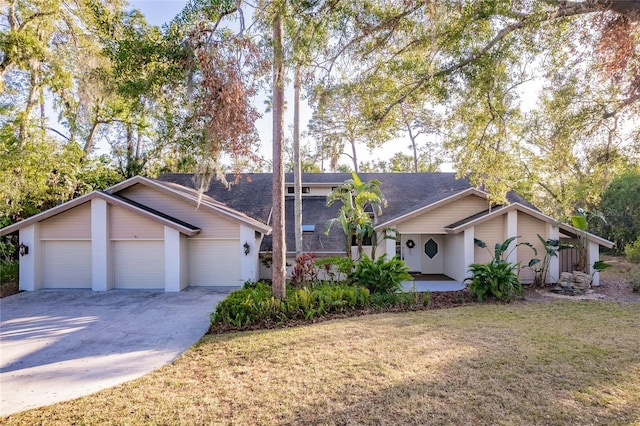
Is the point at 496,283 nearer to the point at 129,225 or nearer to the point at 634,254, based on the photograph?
the point at 634,254

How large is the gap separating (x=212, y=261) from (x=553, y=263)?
13271 mm

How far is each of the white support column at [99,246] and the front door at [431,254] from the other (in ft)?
43.9

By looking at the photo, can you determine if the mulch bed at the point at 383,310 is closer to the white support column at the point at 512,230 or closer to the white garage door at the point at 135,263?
the white support column at the point at 512,230

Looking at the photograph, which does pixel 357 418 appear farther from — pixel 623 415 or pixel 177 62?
pixel 177 62

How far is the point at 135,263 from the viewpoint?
1259 centimetres

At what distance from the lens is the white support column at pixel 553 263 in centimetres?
1257

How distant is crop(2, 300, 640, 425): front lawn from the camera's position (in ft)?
12.7

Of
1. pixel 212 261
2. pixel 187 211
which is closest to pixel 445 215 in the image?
pixel 212 261

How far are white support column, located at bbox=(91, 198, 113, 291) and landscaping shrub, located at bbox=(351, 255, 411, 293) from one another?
30.2 ft

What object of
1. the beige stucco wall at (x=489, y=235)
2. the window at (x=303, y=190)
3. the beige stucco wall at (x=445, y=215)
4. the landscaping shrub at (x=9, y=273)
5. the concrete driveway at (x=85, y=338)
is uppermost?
the window at (x=303, y=190)

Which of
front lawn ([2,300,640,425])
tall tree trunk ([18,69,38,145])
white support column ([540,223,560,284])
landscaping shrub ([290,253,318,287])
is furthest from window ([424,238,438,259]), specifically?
tall tree trunk ([18,69,38,145])

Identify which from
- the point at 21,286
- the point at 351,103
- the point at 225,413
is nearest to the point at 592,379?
the point at 225,413

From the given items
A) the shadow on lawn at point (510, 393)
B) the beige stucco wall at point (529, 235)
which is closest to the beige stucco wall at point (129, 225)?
the shadow on lawn at point (510, 393)

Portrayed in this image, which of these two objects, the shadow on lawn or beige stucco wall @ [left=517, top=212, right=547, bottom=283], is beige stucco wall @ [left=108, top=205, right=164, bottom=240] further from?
beige stucco wall @ [left=517, top=212, right=547, bottom=283]
